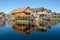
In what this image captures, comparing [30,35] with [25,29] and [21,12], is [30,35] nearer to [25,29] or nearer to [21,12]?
[25,29]

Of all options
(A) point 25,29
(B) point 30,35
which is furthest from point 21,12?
(B) point 30,35

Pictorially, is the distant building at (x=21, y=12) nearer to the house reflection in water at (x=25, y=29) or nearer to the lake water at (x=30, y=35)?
the house reflection in water at (x=25, y=29)

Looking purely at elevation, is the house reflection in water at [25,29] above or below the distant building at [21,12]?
below

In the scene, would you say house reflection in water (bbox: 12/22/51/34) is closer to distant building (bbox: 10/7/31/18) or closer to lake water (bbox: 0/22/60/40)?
lake water (bbox: 0/22/60/40)

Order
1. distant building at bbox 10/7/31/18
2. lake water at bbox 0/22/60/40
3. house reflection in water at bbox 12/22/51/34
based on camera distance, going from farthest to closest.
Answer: distant building at bbox 10/7/31/18 → house reflection in water at bbox 12/22/51/34 → lake water at bbox 0/22/60/40

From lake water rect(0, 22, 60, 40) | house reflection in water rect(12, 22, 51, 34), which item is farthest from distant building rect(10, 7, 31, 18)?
lake water rect(0, 22, 60, 40)

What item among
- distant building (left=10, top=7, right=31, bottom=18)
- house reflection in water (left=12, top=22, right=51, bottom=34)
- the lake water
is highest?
distant building (left=10, top=7, right=31, bottom=18)

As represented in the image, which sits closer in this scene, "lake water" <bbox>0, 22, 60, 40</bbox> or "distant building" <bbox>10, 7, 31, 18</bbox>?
"lake water" <bbox>0, 22, 60, 40</bbox>

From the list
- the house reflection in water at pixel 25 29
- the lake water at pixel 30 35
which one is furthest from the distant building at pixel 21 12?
the lake water at pixel 30 35

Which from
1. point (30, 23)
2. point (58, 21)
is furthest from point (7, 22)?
point (58, 21)

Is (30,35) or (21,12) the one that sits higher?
(21,12)

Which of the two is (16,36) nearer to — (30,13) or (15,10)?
(15,10)

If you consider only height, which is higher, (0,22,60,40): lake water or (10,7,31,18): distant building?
(10,7,31,18): distant building

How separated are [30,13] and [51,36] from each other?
113 cm
